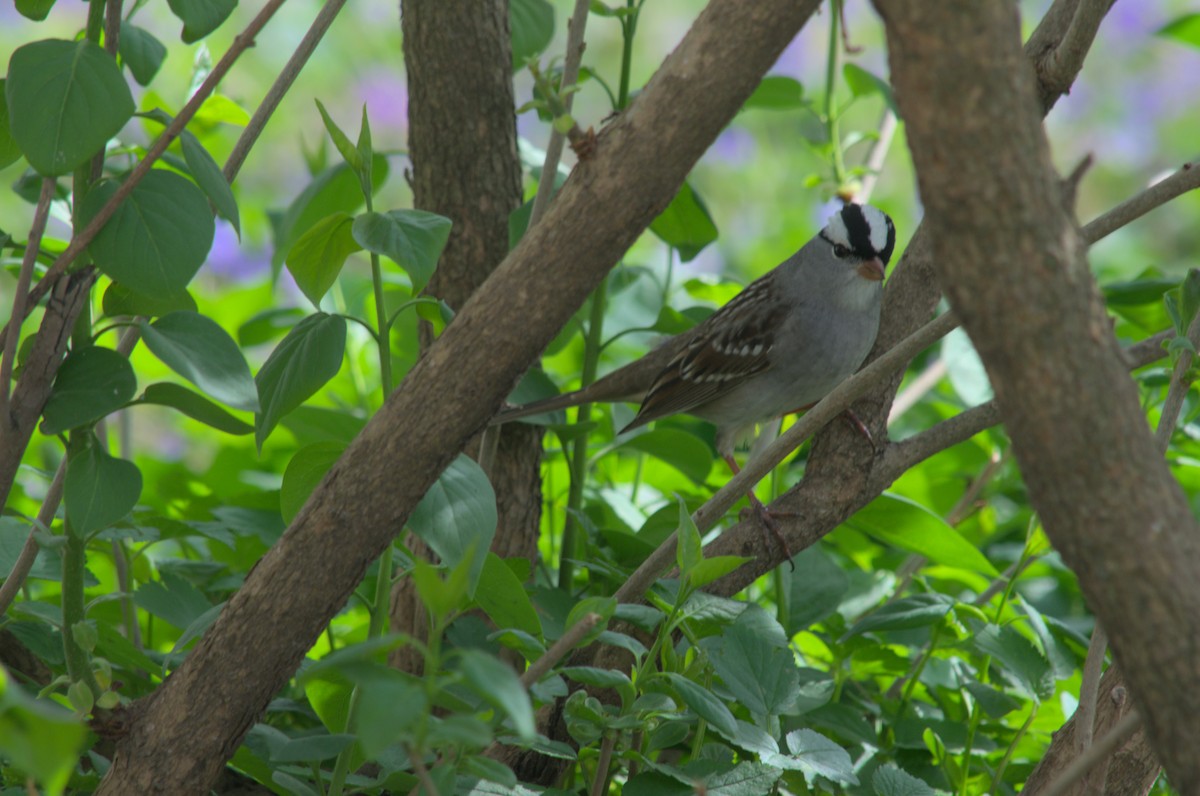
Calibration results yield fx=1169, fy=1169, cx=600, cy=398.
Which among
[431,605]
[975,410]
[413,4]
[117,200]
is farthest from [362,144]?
[975,410]

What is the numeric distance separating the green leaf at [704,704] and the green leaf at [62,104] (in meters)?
0.85

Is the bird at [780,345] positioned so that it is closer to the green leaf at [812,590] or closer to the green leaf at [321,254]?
the green leaf at [812,590]

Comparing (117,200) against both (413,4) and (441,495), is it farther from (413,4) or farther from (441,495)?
(413,4)

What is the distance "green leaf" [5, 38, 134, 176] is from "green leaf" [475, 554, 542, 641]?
477 mm

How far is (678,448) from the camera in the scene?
2297mm

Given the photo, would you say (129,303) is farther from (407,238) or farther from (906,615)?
(906,615)

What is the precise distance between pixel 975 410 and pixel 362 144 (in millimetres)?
979

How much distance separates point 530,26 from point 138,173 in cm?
130

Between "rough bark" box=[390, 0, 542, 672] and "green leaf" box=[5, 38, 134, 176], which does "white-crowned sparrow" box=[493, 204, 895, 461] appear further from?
"green leaf" box=[5, 38, 134, 176]

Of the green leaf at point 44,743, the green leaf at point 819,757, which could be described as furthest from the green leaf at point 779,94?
the green leaf at point 44,743

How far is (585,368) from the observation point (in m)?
2.37

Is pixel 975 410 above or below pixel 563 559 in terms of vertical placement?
above

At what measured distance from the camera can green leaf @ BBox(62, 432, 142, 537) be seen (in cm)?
137

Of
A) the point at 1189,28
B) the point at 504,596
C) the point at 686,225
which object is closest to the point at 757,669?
the point at 504,596
